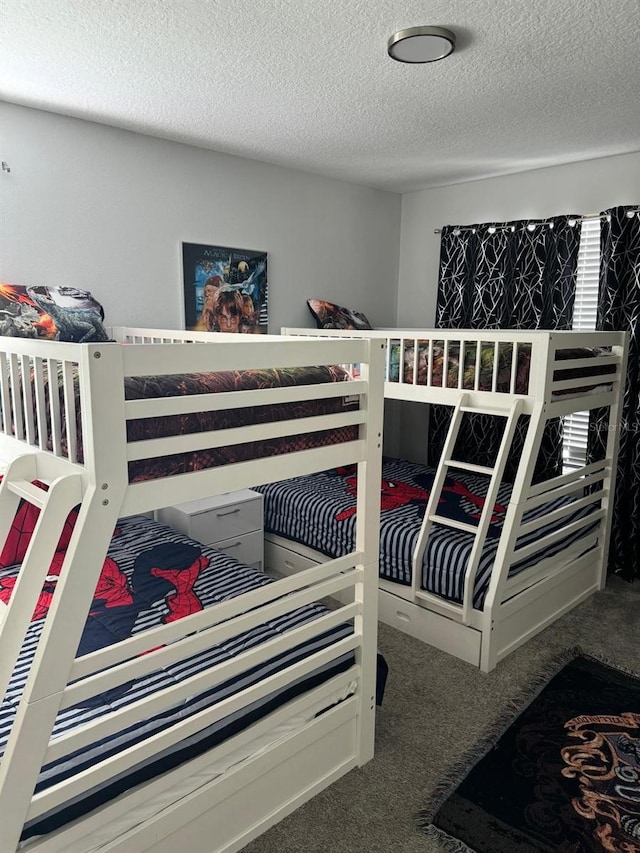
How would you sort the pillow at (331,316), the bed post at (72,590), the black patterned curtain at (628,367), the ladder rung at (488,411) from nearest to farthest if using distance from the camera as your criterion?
1. the bed post at (72,590)
2. the ladder rung at (488,411)
3. the black patterned curtain at (628,367)
4. the pillow at (331,316)

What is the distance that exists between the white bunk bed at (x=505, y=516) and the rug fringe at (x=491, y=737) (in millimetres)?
184

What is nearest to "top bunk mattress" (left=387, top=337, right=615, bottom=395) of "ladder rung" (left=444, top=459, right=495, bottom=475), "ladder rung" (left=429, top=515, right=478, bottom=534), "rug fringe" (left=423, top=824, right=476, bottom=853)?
"ladder rung" (left=444, top=459, right=495, bottom=475)

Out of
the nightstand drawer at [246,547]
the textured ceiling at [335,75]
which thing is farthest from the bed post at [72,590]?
the nightstand drawer at [246,547]

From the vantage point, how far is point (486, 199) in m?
4.00

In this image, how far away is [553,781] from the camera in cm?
190

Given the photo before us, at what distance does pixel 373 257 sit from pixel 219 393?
3.34 meters

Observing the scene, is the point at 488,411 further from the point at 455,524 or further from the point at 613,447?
the point at 613,447

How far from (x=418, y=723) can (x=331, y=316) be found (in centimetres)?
259

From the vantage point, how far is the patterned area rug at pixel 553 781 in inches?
66.9

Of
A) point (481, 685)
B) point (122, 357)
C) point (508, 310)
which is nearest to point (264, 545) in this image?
point (481, 685)

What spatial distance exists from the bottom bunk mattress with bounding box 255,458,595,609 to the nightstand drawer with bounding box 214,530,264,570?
0.16 meters

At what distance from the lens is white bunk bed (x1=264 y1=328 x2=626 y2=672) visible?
2.50 metres

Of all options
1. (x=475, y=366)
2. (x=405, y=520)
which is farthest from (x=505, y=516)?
(x=475, y=366)

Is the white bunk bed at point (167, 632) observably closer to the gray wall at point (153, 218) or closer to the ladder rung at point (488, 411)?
the ladder rung at point (488, 411)
